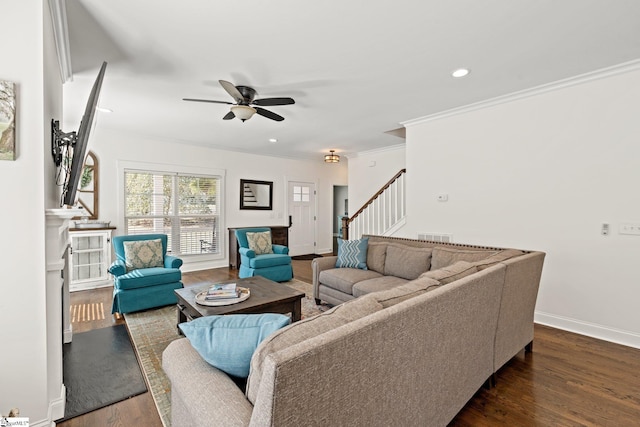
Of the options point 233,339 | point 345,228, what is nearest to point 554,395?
point 233,339

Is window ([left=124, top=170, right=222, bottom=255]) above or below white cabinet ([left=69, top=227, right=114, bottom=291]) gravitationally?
above

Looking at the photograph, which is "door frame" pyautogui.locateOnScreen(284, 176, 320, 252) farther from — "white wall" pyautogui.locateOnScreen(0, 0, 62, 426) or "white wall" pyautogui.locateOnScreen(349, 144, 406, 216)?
"white wall" pyautogui.locateOnScreen(0, 0, 62, 426)

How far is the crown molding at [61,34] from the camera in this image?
5.87 feet

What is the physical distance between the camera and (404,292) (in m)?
1.34

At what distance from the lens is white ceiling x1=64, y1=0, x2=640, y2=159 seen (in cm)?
189

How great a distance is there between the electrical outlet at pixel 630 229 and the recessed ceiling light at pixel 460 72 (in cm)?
202

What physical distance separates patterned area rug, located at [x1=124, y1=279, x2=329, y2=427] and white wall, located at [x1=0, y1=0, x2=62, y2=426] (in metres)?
0.59

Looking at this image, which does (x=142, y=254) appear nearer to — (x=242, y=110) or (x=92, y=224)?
(x=92, y=224)

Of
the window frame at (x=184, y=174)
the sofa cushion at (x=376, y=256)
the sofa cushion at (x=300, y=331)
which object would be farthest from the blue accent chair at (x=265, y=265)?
the sofa cushion at (x=300, y=331)

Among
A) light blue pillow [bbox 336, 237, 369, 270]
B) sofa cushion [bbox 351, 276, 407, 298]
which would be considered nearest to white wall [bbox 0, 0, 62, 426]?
sofa cushion [bbox 351, 276, 407, 298]

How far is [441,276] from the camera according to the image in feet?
5.44

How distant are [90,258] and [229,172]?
Answer: 2.81 metres

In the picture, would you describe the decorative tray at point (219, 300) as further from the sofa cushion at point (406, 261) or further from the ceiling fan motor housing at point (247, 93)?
the ceiling fan motor housing at point (247, 93)

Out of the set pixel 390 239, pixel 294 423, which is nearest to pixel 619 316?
pixel 390 239
